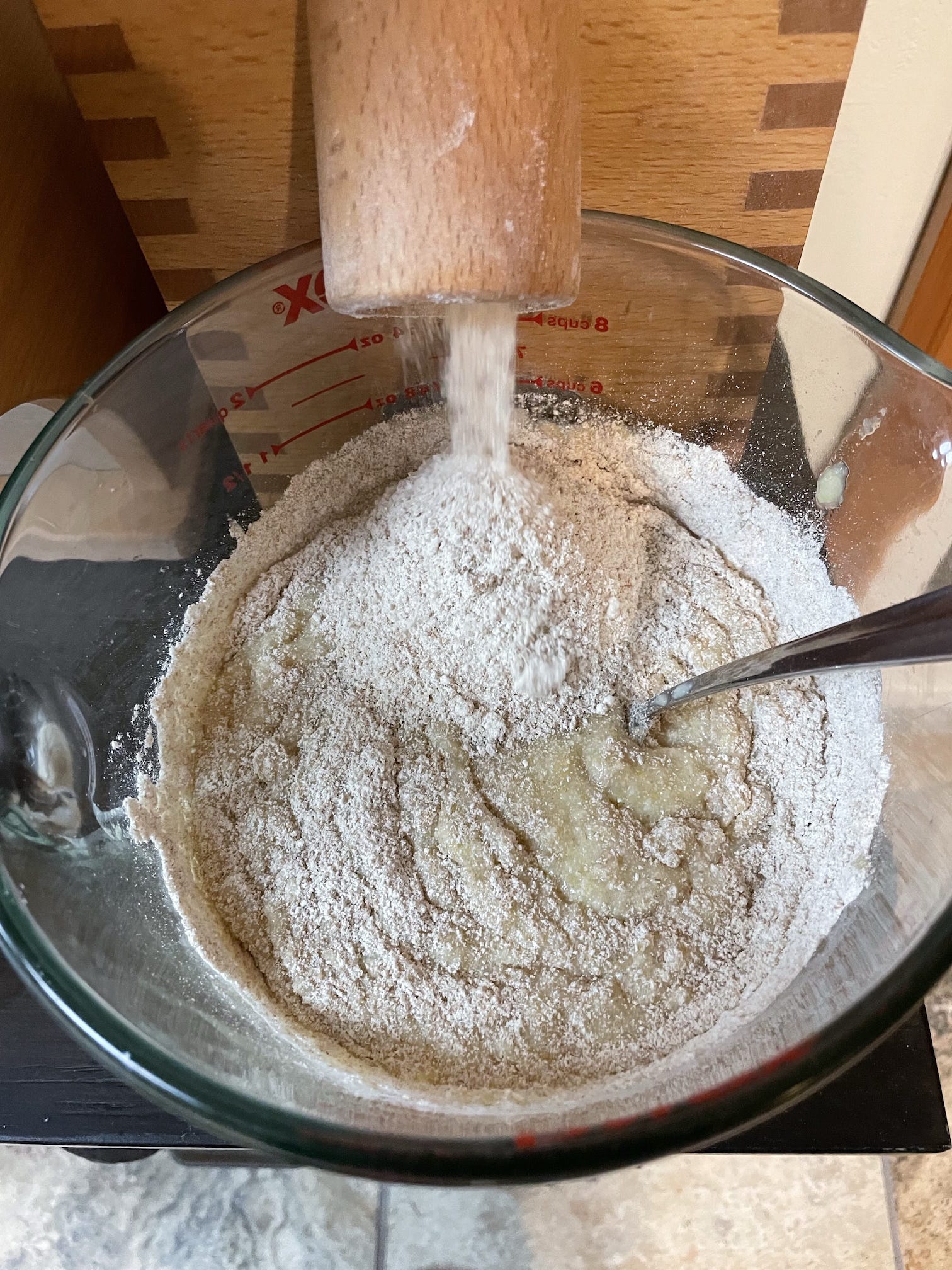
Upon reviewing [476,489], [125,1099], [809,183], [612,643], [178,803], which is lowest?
[125,1099]

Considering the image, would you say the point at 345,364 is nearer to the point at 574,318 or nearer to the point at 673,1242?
the point at 574,318

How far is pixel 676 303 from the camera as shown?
707 millimetres

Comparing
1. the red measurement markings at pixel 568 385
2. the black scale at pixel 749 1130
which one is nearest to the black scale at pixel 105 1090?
the black scale at pixel 749 1130

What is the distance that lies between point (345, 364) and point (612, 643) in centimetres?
32

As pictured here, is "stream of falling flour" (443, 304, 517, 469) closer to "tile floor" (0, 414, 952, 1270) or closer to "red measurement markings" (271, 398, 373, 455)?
"red measurement markings" (271, 398, 373, 455)

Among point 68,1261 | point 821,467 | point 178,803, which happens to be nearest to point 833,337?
point 821,467

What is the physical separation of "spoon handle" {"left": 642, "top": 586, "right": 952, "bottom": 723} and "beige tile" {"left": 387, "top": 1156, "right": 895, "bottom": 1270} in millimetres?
435

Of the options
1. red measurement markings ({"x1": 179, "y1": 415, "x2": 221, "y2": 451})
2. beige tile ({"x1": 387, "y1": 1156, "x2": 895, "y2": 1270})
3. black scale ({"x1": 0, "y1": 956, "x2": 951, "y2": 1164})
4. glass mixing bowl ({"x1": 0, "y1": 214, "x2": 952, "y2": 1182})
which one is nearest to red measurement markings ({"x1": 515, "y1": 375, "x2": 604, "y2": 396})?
glass mixing bowl ({"x1": 0, "y1": 214, "x2": 952, "y2": 1182})

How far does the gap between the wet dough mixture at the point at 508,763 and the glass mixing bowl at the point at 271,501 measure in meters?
0.03

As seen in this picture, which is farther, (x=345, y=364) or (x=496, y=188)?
(x=345, y=364)

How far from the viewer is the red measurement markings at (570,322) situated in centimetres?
72

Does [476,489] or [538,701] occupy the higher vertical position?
[476,489]

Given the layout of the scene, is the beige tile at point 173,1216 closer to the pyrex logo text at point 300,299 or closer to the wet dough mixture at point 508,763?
the wet dough mixture at point 508,763

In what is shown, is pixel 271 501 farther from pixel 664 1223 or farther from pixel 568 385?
pixel 664 1223
